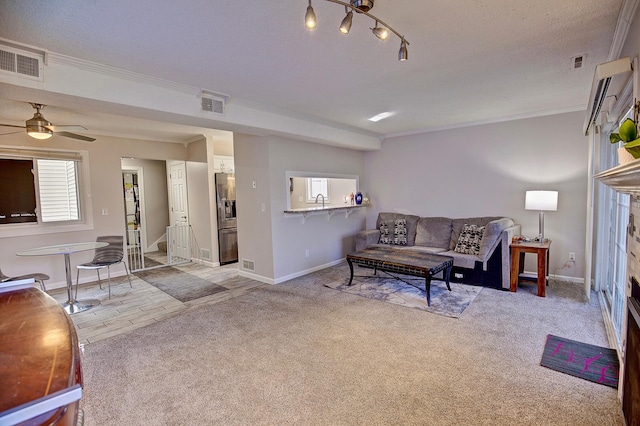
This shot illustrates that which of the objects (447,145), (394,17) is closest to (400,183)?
(447,145)

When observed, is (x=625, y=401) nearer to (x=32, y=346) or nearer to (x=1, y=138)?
(x=32, y=346)

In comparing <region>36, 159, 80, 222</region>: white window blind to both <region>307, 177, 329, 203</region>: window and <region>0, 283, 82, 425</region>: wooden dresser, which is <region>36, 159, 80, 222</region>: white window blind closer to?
<region>307, 177, 329, 203</region>: window

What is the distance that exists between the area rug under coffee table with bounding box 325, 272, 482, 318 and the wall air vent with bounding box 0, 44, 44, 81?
12.4 feet

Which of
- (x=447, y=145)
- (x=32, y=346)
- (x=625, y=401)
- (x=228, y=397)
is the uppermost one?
(x=447, y=145)

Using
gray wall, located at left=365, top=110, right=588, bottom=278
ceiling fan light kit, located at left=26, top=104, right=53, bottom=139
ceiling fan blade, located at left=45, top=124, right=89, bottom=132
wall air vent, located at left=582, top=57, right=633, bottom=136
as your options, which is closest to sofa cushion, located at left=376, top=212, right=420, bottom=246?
gray wall, located at left=365, top=110, right=588, bottom=278

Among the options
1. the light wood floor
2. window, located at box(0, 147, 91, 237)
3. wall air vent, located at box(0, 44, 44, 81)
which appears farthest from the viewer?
window, located at box(0, 147, 91, 237)

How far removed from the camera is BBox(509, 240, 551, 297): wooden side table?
386 centimetres

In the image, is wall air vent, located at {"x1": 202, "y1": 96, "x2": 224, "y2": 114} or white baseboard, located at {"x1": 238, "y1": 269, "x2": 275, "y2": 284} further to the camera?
white baseboard, located at {"x1": 238, "y1": 269, "x2": 275, "y2": 284}

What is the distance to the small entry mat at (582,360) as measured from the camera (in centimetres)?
226

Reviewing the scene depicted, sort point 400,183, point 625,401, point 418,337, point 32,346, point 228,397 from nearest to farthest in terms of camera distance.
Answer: point 32,346 → point 625,401 → point 228,397 → point 418,337 → point 400,183

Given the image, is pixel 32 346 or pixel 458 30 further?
pixel 458 30

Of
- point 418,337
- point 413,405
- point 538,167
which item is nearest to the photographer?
point 413,405

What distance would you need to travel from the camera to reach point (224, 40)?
2279 mm

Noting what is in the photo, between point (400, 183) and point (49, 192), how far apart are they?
19.2ft
